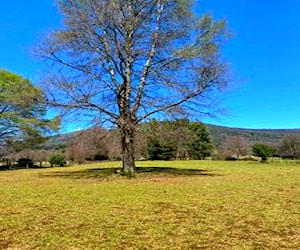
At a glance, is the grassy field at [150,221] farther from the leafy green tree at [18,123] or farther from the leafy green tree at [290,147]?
the leafy green tree at [290,147]

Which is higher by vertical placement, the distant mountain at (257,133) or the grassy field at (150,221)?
the distant mountain at (257,133)

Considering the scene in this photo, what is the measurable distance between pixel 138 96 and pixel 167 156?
3604 centimetres

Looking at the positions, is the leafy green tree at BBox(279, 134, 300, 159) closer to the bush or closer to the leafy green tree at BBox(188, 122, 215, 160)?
the leafy green tree at BBox(188, 122, 215, 160)

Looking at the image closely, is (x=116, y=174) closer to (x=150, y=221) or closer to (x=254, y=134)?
(x=150, y=221)

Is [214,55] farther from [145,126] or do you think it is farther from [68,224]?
[68,224]

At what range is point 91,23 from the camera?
13.1 meters

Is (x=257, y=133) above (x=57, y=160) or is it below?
above

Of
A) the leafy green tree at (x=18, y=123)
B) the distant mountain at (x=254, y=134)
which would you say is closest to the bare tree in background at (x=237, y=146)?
the distant mountain at (x=254, y=134)

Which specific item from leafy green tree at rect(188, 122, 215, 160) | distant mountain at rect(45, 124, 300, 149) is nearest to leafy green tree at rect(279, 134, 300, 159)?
leafy green tree at rect(188, 122, 215, 160)

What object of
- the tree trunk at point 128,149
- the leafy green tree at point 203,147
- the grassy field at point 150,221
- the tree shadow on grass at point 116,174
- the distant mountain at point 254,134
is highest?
the distant mountain at point 254,134

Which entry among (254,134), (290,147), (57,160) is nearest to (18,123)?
(57,160)

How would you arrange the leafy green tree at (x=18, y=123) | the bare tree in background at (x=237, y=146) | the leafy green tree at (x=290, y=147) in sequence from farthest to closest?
the bare tree in background at (x=237, y=146) < the leafy green tree at (x=290, y=147) < the leafy green tree at (x=18, y=123)

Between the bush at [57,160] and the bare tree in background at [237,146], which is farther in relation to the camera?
the bare tree in background at [237,146]

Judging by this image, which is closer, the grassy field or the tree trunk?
the grassy field
